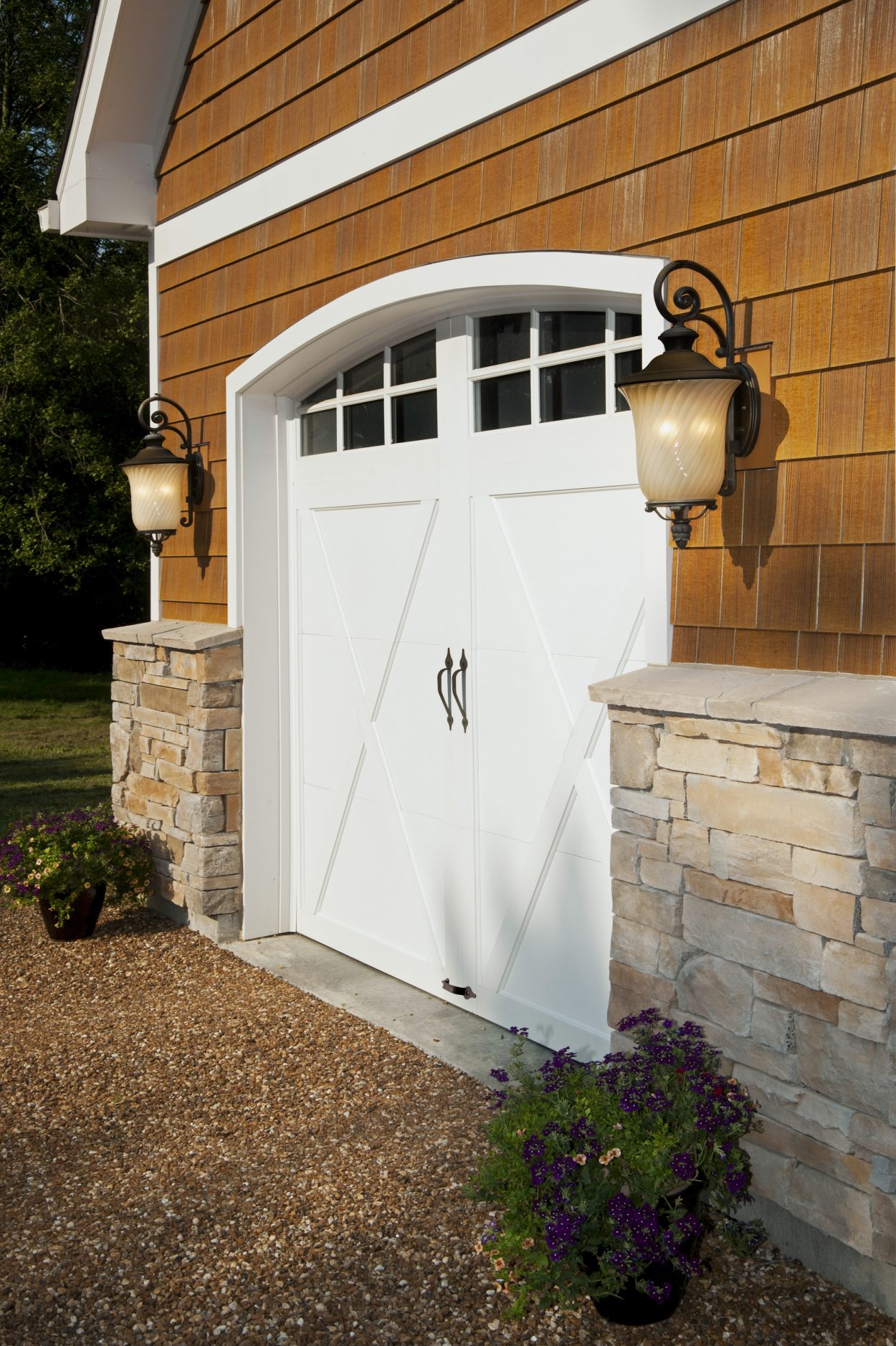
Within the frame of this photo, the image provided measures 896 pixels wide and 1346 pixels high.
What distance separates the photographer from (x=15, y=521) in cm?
1327

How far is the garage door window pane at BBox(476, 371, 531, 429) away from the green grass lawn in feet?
13.8

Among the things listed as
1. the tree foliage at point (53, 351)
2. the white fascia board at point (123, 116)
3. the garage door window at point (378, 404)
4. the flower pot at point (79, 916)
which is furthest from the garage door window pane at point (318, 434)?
the tree foliage at point (53, 351)

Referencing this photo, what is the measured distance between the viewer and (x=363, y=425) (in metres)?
5.02

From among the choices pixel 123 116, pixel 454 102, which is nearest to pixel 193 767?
pixel 454 102

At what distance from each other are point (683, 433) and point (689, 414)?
0.16 ft

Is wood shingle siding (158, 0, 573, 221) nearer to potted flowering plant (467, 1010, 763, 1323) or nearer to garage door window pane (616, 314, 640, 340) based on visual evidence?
garage door window pane (616, 314, 640, 340)

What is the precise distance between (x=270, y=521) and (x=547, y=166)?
2.20 metres

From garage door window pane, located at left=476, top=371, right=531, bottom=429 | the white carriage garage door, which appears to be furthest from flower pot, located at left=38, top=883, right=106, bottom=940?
garage door window pane, located at left=476, top=371, right=531, bottom=429

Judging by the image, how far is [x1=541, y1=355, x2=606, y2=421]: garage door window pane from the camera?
388cm

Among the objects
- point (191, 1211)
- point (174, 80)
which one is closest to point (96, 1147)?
point (191, 1211)

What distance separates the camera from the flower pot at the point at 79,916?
5457 millimetres

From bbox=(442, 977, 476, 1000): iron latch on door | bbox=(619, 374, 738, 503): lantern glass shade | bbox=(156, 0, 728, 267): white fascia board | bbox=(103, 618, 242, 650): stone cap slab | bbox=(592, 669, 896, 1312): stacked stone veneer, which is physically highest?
bbox=(156, 0, 728, 267): white fascia board

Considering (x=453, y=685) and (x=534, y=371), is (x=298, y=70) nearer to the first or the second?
(x=534, y=371)

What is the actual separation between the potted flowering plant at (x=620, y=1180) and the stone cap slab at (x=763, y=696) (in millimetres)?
824
